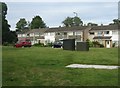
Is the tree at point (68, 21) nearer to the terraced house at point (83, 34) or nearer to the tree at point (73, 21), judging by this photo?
the tree at point (73, 21)

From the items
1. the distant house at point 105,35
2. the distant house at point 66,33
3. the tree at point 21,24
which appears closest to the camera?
the distant house at point 105,35

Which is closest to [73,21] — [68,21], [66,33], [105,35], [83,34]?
[68,21]

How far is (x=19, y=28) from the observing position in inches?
A: 6299

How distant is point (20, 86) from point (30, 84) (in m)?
0.54

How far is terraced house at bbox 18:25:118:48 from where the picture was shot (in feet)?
308

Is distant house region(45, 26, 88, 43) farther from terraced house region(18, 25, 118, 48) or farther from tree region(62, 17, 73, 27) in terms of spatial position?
tree region(62, 17, 73, 27)

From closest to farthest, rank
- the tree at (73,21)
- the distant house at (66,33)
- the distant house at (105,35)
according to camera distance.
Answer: the distant house at (105,35) < the distant house at (66,33) < the tree at (73,21)

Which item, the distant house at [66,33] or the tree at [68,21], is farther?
the tree at [68,21]

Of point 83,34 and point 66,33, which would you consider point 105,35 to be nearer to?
point 83,34

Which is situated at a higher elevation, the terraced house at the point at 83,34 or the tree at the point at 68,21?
the tree at the point at 68,21

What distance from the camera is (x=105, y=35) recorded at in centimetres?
9725

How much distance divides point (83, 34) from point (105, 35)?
30.4 ft

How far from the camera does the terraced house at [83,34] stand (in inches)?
3693

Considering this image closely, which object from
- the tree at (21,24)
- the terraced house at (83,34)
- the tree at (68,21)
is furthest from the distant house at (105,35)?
the tree at (21,24)
